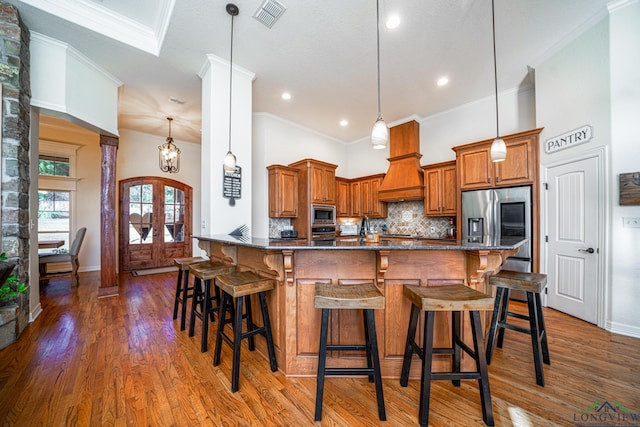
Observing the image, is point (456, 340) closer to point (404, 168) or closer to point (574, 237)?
point (574, 237)

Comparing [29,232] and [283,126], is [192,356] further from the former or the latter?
[283,126]

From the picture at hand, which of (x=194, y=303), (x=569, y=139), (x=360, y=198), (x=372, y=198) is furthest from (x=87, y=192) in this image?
(x=569, y=139)

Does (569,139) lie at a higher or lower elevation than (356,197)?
higher

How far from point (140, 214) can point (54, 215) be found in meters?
1.47

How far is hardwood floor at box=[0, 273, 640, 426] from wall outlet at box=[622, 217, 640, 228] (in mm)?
1088

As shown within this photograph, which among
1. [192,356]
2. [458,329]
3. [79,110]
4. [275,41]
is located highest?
[275,41]

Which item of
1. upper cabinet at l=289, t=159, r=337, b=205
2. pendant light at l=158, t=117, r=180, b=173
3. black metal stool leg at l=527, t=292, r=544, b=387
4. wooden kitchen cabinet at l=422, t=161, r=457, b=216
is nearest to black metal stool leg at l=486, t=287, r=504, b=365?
black metal stool leg at l=527, t=292, r=544, b=387

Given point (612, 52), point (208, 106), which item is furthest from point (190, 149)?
point (612, 52)

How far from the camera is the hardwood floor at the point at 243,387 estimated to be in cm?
146

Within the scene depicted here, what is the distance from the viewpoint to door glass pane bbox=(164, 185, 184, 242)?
6.05 meters

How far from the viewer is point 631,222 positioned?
2439mm

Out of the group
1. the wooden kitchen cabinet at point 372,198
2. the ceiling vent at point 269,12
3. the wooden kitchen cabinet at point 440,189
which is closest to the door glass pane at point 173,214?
the wooden kitchen cabinet at point 372,198

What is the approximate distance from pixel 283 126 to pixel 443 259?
14.0 feet

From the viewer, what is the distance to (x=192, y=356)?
2123 mm
